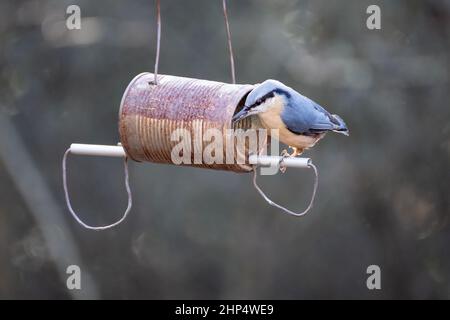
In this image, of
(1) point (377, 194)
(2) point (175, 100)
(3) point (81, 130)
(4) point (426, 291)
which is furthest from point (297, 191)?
(2) point (175, 100)

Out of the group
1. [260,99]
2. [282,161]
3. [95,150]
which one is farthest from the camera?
[260,99]

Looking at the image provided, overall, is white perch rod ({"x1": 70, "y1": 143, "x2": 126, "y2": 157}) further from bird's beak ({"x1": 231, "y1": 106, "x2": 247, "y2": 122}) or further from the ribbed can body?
bird's beak ({"x1": 231, "y1": 106, "x2": 247, "y2": 122})

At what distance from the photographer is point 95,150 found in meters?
2.99

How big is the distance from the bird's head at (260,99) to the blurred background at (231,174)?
2980 mm

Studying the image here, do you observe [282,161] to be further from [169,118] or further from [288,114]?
[288,114]

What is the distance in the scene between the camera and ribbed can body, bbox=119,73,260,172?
305cm

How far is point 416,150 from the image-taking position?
6312 mm

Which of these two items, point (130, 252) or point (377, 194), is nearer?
point (377, 194)

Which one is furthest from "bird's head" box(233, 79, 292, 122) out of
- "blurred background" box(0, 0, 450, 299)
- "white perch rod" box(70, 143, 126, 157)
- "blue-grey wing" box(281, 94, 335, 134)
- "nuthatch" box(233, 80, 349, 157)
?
"blurred background" box(0, 0, 450, 299)

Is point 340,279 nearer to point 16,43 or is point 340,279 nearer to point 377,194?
point 377,194

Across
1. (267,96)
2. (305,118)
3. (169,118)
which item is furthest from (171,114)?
(305,118)

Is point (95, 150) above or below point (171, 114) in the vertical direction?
below

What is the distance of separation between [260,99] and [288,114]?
0.30 m

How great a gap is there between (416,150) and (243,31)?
1485 millimetres
